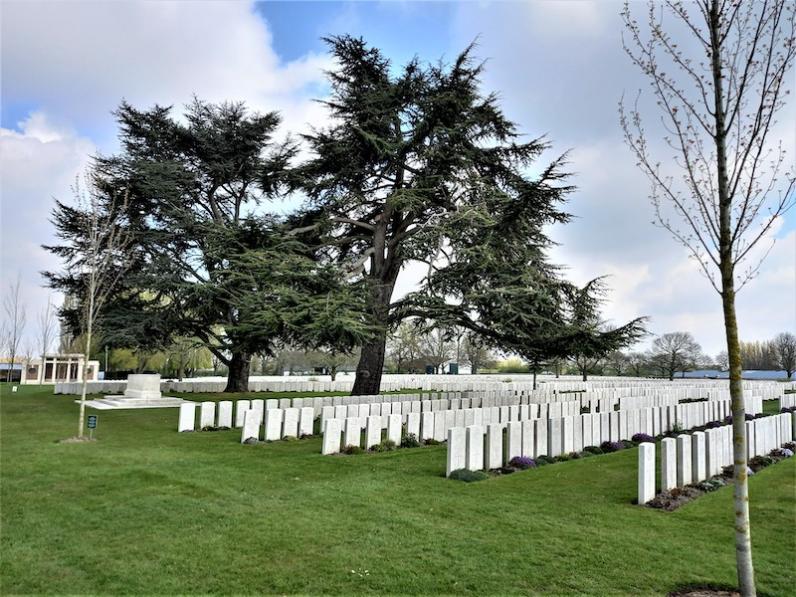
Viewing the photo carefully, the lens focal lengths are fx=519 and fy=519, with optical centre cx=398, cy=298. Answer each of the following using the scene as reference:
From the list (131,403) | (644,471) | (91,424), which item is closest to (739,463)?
(644,471)

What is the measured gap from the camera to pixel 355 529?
A: 4.89 meters

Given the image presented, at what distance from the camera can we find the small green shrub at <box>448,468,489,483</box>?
7.12 metres

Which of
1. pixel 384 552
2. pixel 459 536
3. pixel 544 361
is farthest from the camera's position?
pixel 544 361

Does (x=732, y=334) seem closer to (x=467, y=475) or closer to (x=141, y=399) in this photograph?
(x=467, y=475)

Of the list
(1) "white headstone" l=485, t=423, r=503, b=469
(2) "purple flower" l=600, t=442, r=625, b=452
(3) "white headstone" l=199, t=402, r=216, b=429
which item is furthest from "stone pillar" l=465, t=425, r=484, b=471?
(3) "white headstone" l=199, t=402, r=216, b=429

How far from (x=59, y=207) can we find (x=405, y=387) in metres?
19.6

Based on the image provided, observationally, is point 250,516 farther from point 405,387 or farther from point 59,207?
point 405,387

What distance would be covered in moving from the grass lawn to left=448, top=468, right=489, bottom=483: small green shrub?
191 millimetres

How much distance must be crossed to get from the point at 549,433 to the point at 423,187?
30.5 feet

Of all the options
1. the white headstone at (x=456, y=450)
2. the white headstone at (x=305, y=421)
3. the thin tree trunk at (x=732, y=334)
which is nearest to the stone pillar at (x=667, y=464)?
the white headstone at (x=456, y=450)

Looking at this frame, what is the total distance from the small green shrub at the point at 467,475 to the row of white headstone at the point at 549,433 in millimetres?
119

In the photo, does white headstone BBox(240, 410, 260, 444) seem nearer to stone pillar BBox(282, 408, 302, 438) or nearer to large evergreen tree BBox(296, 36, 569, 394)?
stone pillar BBox(282, 408, 302, 438)

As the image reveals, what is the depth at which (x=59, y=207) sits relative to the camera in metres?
20.4

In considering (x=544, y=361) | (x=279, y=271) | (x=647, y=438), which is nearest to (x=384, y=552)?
(x=647, y=438)
